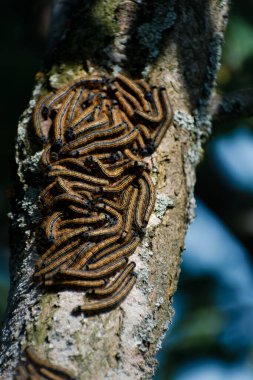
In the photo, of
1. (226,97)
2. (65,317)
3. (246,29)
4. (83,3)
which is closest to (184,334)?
(246,29)

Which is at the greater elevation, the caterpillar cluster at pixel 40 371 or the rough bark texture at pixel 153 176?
the rough bark texture at pixel 153 176

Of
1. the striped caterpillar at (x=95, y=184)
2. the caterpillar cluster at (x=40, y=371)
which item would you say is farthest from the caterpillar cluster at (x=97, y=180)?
the caterpillar cluster at (x=40, y=371)

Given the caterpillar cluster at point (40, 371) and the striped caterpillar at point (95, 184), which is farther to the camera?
the striped caterpillar at point (95, 184)

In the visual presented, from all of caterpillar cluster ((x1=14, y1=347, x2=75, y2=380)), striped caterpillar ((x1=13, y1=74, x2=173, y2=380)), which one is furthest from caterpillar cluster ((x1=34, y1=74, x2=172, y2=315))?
caterpillar cluster ((x1=14, y1=347, x2=75, y2=380))

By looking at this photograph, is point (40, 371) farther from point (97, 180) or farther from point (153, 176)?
point (153, 176)

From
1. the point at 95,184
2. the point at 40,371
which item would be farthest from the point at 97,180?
the point at 40,371

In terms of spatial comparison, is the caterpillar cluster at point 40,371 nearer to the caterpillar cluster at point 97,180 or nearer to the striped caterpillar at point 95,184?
the striped caterpillar at point 95,184
